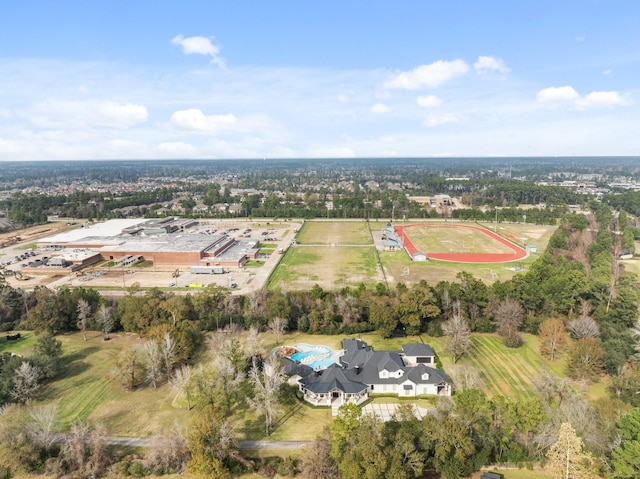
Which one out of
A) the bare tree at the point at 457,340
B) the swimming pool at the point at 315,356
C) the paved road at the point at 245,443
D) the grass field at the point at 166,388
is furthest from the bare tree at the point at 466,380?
the paved road at the point at 245,443

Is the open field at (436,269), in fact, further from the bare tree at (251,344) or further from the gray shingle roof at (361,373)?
the bare tree at (251,344)

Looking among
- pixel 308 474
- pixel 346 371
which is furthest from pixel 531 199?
pixel 308 474

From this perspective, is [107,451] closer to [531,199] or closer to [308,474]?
[308,474]

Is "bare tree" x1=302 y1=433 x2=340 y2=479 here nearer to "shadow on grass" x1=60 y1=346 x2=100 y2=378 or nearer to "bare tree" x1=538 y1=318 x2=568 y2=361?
"shadow on grass" x1=60 y1=346 x2=100 y2=378

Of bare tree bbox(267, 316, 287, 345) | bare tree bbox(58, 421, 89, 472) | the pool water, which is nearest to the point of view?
bare tree bbox(58, 421, 89, 472)

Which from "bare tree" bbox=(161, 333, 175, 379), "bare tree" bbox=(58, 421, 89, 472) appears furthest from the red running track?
"bare tree" bbox=(58, 421, 89, 472)
